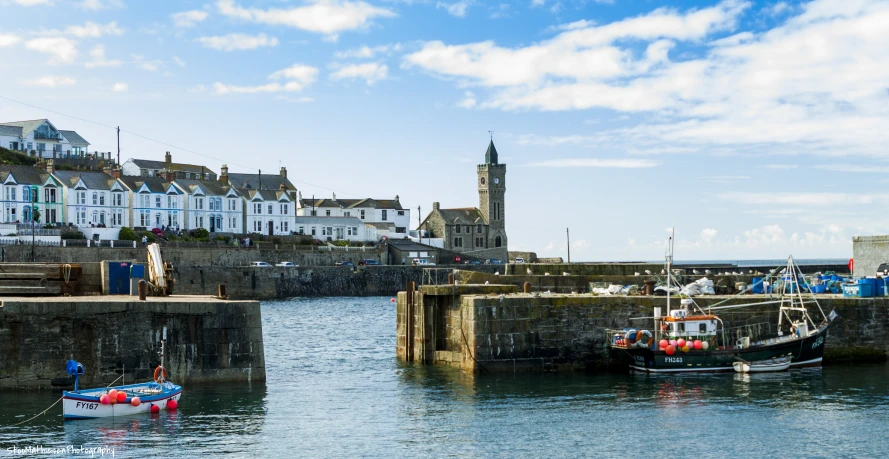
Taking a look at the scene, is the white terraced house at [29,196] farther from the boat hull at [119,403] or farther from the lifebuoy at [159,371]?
the boat hull at [119,403]

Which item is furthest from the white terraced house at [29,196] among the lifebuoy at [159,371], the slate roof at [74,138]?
the lifebuoy at [159,371]

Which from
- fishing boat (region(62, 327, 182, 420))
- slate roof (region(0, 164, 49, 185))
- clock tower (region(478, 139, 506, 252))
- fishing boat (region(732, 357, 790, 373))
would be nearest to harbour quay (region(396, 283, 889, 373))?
fishing boat (region(732, 357, 790, 373))

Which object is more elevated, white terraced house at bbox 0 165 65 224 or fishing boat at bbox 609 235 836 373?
white terraced house at bbox 0 165 65 224

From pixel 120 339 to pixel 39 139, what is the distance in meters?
113

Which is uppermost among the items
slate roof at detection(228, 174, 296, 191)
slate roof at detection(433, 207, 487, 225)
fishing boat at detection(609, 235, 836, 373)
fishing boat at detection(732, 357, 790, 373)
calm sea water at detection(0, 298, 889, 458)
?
slate roof at detection(228, 174, 296, 191)

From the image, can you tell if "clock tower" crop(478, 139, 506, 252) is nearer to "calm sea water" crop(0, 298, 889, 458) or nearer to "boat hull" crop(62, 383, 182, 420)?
"calm sea water" crop(0, 298, 889, 458)

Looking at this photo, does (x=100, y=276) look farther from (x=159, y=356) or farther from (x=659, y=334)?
(x=659, y=334)

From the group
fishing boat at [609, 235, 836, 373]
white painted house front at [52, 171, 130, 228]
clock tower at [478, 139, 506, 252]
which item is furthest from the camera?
clock tower at [478, 139, 506, 252]

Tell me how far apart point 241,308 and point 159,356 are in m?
2.84

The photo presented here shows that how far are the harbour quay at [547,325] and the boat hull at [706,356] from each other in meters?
1.03

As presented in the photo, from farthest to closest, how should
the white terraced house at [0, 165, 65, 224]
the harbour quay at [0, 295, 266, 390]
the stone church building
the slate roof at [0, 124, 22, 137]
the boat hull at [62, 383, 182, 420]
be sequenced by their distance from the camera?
the stone church building < the slate roof at [0, 124, 22, 137] < the white terraced house at [0, 165, 65, 224] < the harbour quay at [0, 295, 266, 390] < the boat hull at [62, 383, 182, 420]

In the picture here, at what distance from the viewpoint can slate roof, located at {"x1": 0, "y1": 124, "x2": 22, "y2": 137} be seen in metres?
129

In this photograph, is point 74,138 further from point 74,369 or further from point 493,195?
point 74,369

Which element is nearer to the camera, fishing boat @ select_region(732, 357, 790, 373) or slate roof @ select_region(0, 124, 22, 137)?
fishing boat @ select_region(732, 357, 790, 373)
